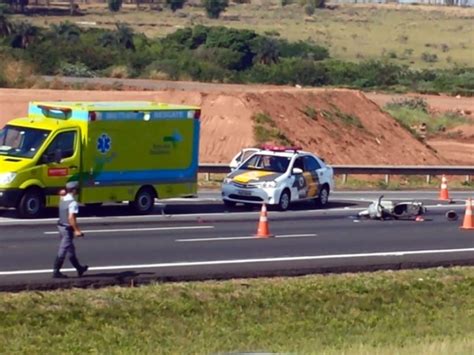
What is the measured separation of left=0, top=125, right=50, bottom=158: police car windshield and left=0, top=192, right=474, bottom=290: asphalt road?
4.59ft

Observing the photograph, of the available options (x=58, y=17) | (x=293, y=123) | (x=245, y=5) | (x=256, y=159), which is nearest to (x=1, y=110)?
(x=293, y=123)

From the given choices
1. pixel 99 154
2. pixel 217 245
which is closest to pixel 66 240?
pixel 217 245

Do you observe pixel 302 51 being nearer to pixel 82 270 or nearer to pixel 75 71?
pixel 75 71

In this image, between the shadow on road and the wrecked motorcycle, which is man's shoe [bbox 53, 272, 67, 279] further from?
the wrecked motorcycle

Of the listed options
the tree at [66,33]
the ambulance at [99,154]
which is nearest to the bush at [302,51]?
the tree at [66,33]

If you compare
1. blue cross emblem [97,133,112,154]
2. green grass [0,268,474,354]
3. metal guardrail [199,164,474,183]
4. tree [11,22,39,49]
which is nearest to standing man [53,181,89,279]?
green grass [0,268,474,354]

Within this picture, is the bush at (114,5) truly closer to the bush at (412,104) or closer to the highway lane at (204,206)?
the bush at (412,104)

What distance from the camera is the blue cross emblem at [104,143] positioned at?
89.8 feet

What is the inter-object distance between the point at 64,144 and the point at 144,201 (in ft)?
8.86

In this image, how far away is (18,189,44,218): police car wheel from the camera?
26.4 m

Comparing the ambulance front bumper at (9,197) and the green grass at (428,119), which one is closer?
the ambulance front bumper at (9,197)

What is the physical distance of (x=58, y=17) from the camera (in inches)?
5251

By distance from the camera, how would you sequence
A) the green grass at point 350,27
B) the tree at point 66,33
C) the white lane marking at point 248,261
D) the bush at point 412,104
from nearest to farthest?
the white lane marking at point 248,261 < the bush at point 412,104 < the tree at point 66,33 < the green grass at point 350,27

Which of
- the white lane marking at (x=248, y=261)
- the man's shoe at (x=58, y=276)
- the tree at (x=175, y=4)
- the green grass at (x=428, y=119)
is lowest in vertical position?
the tree at (x=175, y=4)
